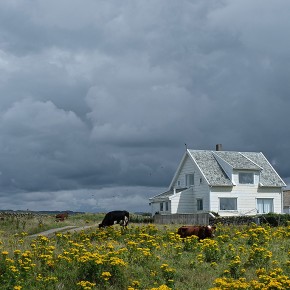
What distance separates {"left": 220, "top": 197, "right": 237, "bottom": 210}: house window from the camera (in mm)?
53469

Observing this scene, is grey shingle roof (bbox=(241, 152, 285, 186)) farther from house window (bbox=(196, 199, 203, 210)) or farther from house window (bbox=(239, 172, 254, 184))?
house window (bbox=(196, 199, 203, 210))

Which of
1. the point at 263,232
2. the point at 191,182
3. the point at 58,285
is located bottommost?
the point at 58,285

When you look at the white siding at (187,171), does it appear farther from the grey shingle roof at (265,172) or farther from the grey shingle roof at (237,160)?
the grey shingle roof at (265,172)

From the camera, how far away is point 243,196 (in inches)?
2141

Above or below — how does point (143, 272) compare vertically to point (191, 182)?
below

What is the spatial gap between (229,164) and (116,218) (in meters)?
22.7

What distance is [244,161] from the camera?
56219 mm

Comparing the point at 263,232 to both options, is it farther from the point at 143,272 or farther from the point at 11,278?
the point at 11,278

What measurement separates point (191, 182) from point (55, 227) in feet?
71.6

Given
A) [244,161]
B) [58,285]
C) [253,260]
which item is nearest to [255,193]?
[244,161]

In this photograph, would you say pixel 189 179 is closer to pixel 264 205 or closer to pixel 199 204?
pixel 199 204

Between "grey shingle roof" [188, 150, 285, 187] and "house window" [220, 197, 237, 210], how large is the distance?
1653mm

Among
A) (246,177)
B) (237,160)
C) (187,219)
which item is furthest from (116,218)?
(237,160)

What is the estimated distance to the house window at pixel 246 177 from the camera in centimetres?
5475
